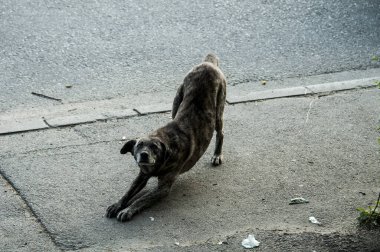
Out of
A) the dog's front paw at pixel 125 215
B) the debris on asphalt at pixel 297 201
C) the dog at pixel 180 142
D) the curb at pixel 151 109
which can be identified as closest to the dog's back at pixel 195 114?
the dog at pixel 180 142

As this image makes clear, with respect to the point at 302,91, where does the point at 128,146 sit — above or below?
Answer: above

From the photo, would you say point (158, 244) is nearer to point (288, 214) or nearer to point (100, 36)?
point (288, 214)

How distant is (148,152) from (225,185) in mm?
1043

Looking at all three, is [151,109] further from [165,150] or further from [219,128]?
[165,150]

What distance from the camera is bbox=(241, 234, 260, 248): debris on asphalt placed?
18.1 ft

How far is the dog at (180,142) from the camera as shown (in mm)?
5906

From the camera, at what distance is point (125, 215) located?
5840 millimetres

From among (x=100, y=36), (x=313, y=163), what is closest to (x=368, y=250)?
(x=313, y=163)

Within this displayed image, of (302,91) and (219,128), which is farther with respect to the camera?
(302,91)

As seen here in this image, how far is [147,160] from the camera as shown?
5.76 metres

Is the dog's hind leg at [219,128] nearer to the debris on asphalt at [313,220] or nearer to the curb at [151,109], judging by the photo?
the curb at [151,109]

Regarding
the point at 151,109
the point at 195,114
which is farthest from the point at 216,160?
the point at 151,109

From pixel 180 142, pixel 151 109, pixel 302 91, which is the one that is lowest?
pixel 151 109

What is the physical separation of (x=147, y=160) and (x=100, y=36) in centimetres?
→ 430
